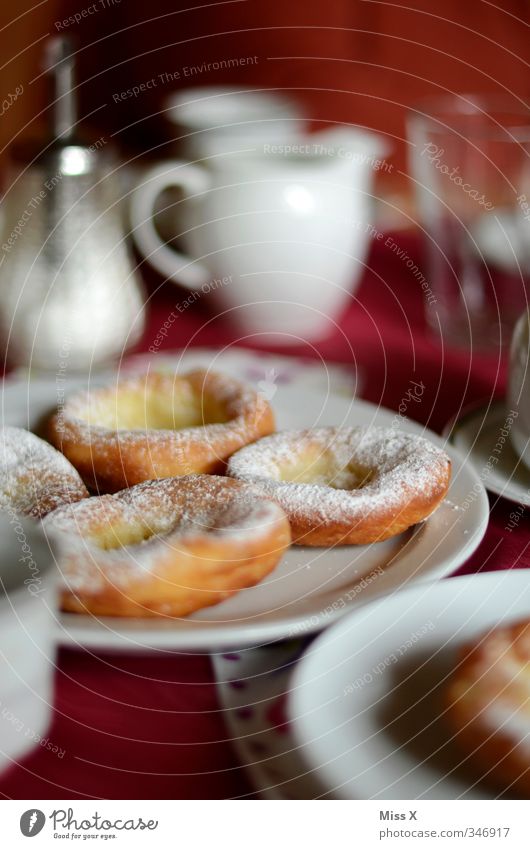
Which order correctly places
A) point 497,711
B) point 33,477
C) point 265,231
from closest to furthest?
point 497,711
point 33,477
point 265,231

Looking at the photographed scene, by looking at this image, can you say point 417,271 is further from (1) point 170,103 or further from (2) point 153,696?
(2) point 153,696

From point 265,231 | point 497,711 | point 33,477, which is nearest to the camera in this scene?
point 497,711

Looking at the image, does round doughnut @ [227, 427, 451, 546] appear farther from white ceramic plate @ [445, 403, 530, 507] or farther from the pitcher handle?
the pitcher handle

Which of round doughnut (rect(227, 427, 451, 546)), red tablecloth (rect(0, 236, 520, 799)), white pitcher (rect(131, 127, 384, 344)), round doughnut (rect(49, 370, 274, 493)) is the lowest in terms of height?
red tablecloth (rect(0, 236, 520, 799))

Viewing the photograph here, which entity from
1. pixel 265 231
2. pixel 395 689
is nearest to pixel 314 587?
pixel 395 689

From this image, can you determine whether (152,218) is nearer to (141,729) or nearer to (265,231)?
(265,231)

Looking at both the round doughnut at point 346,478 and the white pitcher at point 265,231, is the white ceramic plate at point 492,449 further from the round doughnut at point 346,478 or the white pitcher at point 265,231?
the white pitcher at point 265,231

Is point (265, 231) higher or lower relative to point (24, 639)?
higher

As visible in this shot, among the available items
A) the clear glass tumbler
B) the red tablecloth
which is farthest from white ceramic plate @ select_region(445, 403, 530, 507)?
the clear glass tumbler
